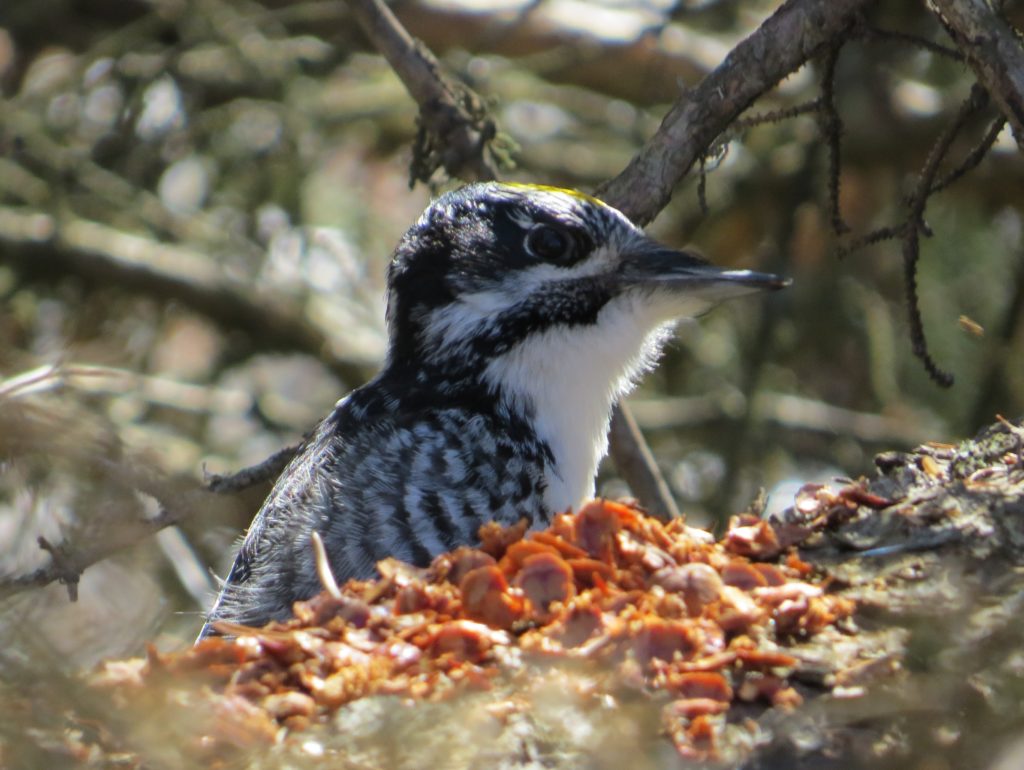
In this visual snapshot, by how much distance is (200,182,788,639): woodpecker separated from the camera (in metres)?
4.36

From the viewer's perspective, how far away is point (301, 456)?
492cm

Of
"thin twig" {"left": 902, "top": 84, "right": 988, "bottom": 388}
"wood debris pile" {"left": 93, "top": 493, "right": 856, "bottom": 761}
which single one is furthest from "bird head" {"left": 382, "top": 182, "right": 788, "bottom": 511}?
"wood debris pile" {"left": 93, "top": 493, "right": 856, "bottom": 761}

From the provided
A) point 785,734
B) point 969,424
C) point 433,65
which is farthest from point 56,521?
point 969,424

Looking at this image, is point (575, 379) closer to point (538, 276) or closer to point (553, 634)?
point (538, 276)

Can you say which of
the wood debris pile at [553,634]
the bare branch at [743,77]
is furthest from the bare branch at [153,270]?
the wood debris pile at [553,634]

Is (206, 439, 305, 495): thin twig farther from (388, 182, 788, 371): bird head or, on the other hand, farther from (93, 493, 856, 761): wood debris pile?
(93, 493, 856, 761): wood debris pile

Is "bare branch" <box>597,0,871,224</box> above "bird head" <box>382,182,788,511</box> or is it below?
above

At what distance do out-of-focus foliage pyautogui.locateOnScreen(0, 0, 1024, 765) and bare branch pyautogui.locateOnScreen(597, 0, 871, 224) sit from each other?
9.38 feet

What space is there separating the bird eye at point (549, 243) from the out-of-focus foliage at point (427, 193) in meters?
2.54

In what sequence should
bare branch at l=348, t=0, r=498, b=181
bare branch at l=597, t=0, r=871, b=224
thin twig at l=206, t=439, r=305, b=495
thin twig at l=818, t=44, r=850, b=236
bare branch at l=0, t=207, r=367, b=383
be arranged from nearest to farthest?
bare branch at l=597, t=0, r=871, b=224, thin twig at l=818, t=44, r=850, b=236, thin twig at l=206, t=439, r=305, b=495, bare branch at l=348, t=0, r=498, b=181, bare branch at l=0, t=207, r=367, b=383

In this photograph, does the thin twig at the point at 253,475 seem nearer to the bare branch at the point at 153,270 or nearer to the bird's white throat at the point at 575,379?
the bird's white throat at the point at 575,379

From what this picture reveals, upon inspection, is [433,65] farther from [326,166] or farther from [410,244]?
[326,166]

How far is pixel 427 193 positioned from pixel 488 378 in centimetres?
339

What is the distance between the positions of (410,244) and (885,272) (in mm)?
3805
